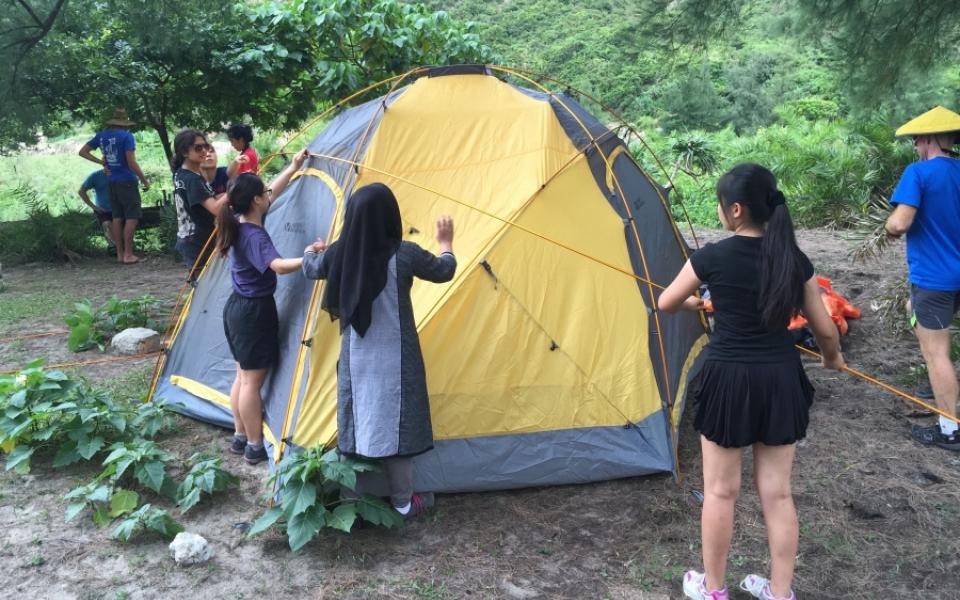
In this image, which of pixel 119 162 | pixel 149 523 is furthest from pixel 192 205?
pixel 119 162

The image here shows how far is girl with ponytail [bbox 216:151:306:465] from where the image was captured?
3934 millimetres

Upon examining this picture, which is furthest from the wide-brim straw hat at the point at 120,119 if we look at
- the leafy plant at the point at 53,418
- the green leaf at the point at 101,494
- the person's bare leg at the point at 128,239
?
the green leaf at the point at 101,494

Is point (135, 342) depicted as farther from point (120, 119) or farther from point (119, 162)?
point (120, 119)

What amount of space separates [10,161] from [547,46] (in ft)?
66.5

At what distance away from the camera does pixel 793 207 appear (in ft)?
36.2

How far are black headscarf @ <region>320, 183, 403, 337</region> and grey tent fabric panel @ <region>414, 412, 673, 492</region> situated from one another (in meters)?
0.92

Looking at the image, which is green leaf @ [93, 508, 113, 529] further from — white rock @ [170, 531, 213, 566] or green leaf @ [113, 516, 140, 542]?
white rock @ [170, 531, 213, 566]

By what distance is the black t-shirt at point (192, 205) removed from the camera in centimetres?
474

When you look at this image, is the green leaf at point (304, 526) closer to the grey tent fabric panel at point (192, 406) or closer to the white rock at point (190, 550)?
the white rock at point (190, 550)

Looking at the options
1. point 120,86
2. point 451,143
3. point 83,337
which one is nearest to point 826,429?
point 451,143

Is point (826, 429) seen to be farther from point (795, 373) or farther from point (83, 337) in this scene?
point (83, 337)

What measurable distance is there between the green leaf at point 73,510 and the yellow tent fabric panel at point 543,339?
171 cm

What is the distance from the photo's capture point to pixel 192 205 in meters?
4.84

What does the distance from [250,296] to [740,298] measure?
2556 mm
